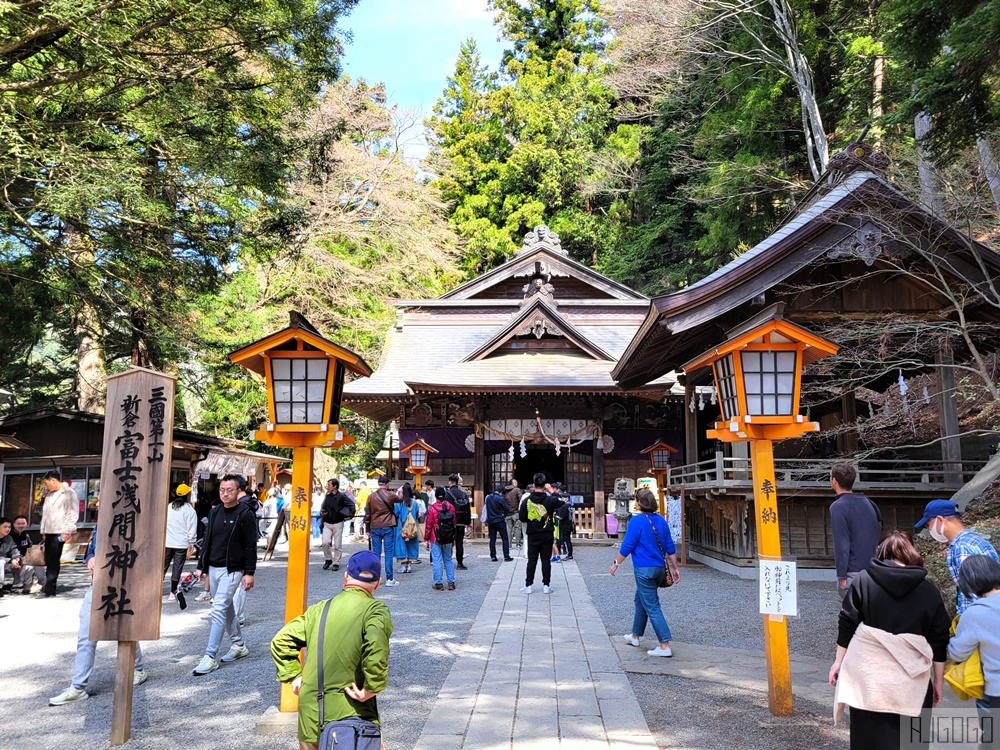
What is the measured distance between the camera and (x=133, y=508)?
5.12 metres

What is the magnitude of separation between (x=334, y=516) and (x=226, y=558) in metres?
5.93

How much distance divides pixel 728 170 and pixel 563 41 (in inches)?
886

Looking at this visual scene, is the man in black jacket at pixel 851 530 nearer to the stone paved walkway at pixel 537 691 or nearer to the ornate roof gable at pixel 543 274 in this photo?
the stone paved walkway at pixel 537 691

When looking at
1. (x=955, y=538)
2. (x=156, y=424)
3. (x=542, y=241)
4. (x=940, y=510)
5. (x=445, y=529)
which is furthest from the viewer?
(x=542, y=241)

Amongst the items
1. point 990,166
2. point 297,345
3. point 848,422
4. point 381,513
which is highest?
point 990,166

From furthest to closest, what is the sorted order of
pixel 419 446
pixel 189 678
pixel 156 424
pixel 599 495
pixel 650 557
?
1. pixel 599 495
2. pixel 419 446
3. pixel 650 557
4. pixel 189 678
5. pixel 156 424

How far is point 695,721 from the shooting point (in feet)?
16.4

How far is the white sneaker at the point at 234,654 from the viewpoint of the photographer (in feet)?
22.0

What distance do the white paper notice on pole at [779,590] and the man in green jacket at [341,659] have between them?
3.09m

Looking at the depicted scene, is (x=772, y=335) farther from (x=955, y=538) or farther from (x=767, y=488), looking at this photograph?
(x=955, y=538)

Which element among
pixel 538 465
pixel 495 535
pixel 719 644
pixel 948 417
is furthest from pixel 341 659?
pixel 538 465

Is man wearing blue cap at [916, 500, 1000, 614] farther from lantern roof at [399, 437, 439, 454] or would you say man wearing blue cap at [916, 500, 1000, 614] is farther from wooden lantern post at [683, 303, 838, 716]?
lantern roof at [399, 437, 439, 454]

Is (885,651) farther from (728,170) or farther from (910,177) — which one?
(728,170)

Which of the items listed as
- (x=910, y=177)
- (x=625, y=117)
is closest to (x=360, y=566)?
(x=910, y=177)
